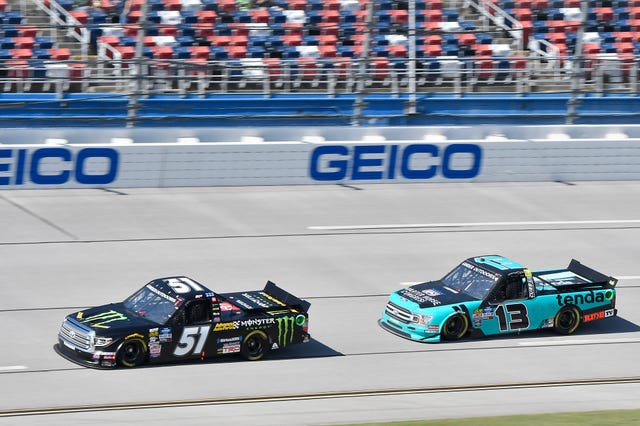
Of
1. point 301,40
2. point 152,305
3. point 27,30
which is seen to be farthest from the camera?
point 301,40

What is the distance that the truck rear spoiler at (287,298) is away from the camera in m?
14.2

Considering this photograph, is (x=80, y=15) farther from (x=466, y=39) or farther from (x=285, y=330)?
(x=285, y=330)

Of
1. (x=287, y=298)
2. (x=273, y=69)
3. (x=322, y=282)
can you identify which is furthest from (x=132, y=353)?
(x=273, y=69)

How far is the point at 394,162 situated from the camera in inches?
931

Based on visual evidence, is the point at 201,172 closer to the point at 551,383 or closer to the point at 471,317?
the point at 471,317

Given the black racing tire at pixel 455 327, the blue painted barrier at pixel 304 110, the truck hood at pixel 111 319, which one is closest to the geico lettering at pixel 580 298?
the black racing tire at pixel 455 327

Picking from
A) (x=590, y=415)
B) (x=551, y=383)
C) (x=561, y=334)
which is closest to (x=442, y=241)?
(x=561, y=334)

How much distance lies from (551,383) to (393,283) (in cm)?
424

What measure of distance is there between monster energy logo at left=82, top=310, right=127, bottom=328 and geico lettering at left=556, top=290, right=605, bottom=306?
19.9 feet

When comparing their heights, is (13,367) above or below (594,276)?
below

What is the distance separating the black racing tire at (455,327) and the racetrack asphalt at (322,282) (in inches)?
9.1

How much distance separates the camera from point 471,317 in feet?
49.0

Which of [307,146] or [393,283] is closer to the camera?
[393,283]

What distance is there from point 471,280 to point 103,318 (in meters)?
5.23
